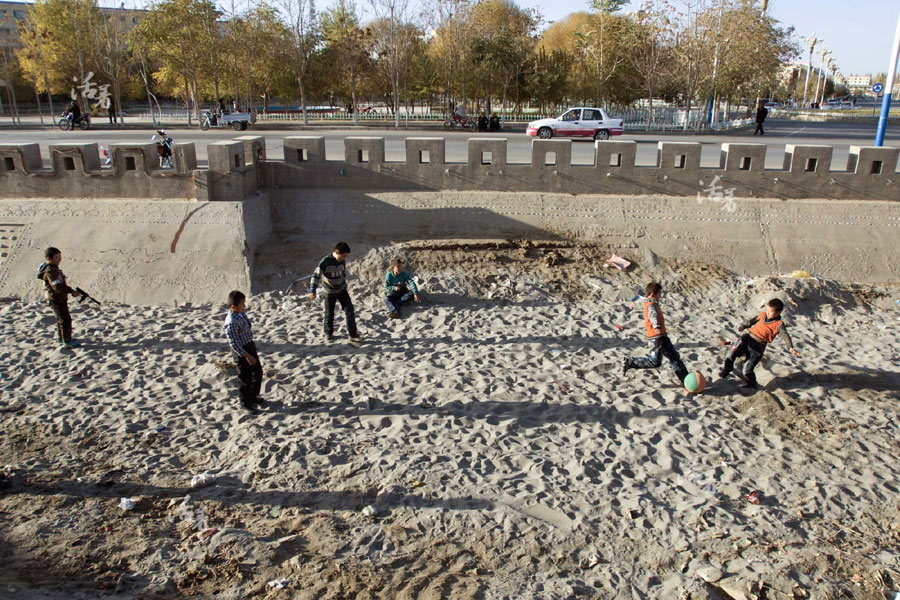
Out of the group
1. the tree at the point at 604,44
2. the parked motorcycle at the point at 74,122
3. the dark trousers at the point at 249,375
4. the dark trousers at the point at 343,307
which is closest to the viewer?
the dark trousers at the point at 249,375

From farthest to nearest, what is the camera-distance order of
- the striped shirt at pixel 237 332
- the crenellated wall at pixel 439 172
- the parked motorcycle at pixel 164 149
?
the parked motorcycle at pixel 164 149
the crenellated wall at pixel 439 172
the striped shirt at pixel 237 332

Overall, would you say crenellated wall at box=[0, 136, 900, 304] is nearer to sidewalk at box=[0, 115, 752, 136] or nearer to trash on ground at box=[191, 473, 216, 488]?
trash on ground at box=[191, 473, 216, 488]

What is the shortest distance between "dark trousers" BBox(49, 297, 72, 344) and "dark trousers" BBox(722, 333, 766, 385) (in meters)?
8.41

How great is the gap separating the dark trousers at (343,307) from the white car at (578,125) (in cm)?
1478

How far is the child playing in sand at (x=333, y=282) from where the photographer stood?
8094 mm

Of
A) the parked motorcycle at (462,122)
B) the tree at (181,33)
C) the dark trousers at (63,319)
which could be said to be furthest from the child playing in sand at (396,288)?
the tree at (181,33)

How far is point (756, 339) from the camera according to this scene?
7180 millimetres

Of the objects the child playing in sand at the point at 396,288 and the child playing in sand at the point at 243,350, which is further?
the child playing in sand at the point at 396,288

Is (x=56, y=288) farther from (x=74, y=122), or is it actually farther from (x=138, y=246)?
(x=74, y=122)

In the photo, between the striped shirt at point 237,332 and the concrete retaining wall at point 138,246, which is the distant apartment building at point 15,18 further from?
the striped shirt at point 237,332

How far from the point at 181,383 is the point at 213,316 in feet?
7.47

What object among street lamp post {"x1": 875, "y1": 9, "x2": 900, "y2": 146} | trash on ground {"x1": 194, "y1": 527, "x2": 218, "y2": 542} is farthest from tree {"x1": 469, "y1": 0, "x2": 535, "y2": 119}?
trash on ground {"x1": 194, "y1": 527, "x2": 218, "y2": 542}

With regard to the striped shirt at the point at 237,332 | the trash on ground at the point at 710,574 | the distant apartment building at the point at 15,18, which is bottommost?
the trash on ground at the point at 710,574

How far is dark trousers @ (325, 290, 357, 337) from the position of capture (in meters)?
8.30
